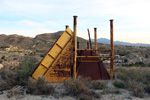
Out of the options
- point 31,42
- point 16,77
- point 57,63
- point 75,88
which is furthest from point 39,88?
point 31,42

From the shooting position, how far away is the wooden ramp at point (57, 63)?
26.9 feet

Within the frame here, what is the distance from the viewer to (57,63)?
827 cm

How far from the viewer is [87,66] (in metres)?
8.66

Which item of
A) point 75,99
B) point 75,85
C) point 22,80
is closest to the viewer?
point 75,99

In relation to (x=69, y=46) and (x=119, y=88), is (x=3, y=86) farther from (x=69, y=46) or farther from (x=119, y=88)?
(x=119, y=88)

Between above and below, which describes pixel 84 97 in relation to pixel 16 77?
below

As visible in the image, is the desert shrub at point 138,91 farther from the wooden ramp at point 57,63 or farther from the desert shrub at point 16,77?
the desert shrub at point 16,77

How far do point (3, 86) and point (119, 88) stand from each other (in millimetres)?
5247

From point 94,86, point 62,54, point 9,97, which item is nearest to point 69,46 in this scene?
point 62,54

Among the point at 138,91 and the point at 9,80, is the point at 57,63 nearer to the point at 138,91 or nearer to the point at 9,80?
the point at 9,80

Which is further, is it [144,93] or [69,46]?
[69,46]

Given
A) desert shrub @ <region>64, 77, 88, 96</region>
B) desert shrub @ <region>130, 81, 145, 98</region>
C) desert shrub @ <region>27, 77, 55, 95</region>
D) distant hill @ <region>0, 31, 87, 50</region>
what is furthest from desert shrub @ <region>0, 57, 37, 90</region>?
distant hill @ <region>0, 31, 87, 50</region>

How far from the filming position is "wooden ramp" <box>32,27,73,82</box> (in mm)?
8203

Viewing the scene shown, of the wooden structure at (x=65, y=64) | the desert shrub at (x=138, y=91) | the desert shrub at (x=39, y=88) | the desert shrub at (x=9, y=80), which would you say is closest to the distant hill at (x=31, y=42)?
the wooden structure at (x=65, y=64)
